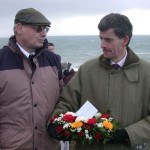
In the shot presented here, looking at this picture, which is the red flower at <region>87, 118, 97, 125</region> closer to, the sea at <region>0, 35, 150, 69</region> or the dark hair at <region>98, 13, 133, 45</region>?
the dark hair at <region>98, 13, 133, 45</region>

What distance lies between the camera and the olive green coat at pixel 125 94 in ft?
12.4

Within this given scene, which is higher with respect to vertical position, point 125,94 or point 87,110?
point 125,94

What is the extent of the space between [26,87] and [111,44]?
904 mm

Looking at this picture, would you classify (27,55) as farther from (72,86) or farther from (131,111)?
(131,111)

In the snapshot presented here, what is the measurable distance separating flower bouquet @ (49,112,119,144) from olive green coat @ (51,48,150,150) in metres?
0.13

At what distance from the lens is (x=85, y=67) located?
4.05 meters

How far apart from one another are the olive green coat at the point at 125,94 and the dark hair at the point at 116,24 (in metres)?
0.24

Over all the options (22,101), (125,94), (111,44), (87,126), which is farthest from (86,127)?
(111,44)

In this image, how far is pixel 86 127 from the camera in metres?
3.68

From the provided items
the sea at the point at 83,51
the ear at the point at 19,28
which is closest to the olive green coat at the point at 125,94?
the ear at the point at 19,28

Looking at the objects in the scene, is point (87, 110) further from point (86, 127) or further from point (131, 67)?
point (131, 67)

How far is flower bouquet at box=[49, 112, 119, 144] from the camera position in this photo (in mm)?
3625

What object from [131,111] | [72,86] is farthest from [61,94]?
[131,111]

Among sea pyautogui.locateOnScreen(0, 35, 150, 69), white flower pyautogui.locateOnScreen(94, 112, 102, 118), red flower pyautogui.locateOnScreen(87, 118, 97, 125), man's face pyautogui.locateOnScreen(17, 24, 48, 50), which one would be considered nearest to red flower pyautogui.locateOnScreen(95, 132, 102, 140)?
red flower pyautogui.locateOnScreen(87, 118, 97, 125)
